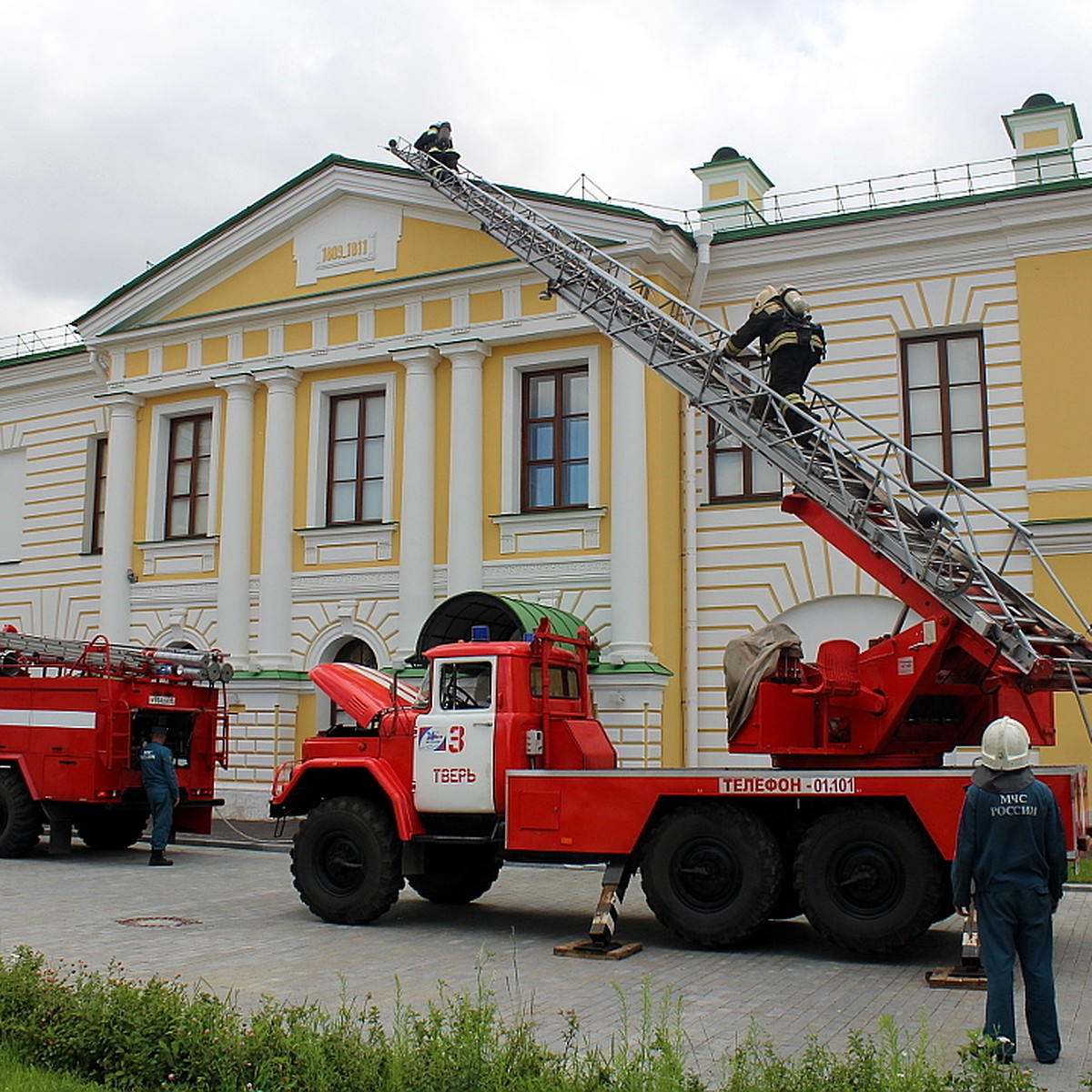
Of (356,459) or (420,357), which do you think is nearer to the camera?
(420,357)

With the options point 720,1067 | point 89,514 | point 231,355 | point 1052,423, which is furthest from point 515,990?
point 89,514

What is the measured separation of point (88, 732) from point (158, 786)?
3.91 feet

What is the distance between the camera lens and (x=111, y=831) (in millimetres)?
18188

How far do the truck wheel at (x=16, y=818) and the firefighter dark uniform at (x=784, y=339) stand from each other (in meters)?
10.9

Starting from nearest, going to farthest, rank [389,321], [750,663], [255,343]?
[750,663] < [389,321] < [255,343]

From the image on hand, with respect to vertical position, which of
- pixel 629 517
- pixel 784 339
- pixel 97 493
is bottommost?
pixel 629 517

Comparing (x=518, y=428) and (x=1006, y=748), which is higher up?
(x=518, y=428)

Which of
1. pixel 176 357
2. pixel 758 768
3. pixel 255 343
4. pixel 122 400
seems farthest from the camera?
pixel 122 400

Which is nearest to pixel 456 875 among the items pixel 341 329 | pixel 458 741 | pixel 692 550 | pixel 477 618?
pixel 458 741

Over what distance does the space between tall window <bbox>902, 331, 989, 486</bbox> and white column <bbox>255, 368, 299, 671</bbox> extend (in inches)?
408

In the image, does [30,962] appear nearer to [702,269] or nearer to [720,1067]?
[720,1067]

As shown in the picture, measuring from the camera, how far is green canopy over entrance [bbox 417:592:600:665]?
1692 centimetres

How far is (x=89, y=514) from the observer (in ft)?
85.9

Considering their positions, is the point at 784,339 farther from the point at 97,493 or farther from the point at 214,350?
the point at 97,493
